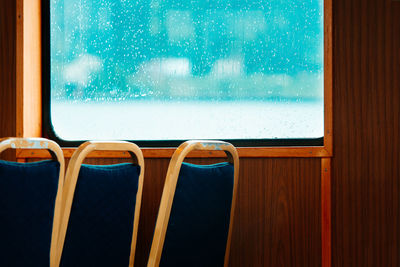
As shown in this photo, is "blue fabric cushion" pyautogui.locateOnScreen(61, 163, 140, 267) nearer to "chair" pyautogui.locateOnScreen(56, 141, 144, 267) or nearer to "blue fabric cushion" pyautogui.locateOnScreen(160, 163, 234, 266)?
Answer: "chair" pyautogui.locateOnScreen(56, 141, 144, 267)

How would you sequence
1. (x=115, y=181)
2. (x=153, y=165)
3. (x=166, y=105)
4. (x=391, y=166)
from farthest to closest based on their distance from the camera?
1. (x=166, y=105)
2. (x=153, y=165)
3. (x=391, y=166)
4. (x=115, y=181)

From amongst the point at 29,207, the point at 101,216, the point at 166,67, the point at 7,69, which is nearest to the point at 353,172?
the point at 166,67

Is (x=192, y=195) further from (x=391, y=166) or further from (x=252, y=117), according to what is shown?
(x=391, y=166)

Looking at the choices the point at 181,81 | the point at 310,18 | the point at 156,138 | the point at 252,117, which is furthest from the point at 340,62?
the point at 156,138

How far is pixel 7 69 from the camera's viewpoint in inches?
85.7

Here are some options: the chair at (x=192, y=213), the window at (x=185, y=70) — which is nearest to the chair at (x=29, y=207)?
the chair at (x=192, y=213)

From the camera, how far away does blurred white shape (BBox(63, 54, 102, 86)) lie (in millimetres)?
2275

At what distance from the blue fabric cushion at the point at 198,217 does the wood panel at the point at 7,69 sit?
1142 millimetres

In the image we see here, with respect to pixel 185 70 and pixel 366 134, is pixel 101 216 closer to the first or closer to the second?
pixel 185 70

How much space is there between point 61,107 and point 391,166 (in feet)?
5.32

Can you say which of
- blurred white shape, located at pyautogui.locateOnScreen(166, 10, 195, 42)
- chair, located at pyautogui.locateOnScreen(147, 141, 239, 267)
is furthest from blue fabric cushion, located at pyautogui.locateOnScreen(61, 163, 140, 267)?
blurred white shape, located at pyautogui.locateOnScreen(166, 10, 195, 42)

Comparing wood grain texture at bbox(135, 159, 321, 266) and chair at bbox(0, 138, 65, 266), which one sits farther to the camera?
wood grain texture at bbox(135, 159, 321, 266)

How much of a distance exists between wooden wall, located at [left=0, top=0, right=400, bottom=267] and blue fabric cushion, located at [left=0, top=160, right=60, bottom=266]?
103 centimetres

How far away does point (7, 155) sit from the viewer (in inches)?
84.7
